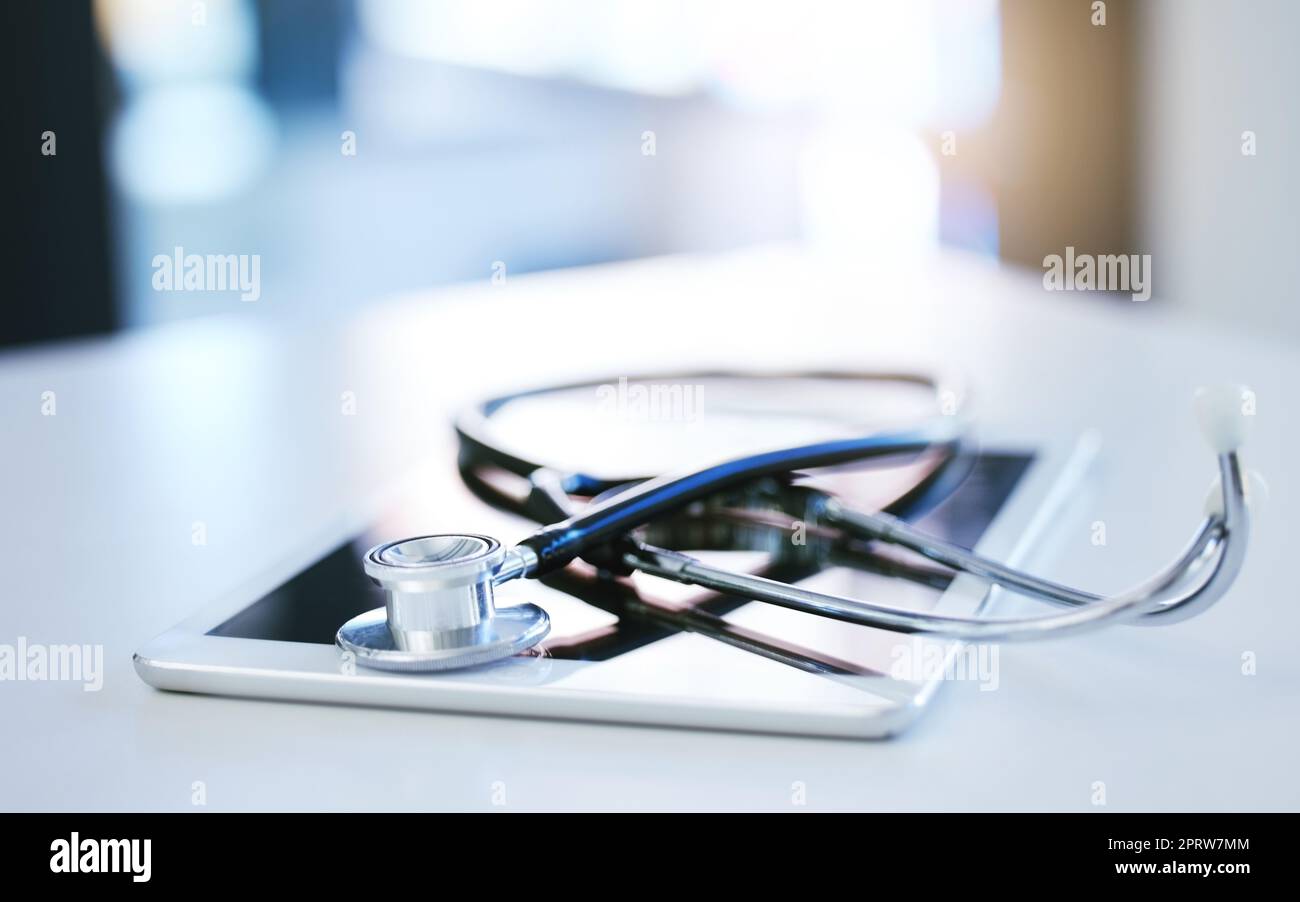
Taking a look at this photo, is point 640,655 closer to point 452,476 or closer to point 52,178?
point 452,476

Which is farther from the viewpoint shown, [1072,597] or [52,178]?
[52,178]

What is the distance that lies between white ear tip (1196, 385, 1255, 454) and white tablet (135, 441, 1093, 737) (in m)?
0.12

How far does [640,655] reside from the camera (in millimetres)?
487

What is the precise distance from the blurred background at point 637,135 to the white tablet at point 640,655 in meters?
3.16

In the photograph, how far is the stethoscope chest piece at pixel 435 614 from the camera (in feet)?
1.52

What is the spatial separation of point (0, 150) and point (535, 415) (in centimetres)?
98

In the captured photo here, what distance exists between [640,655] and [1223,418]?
0.23 meters

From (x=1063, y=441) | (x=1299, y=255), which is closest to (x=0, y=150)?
(x=1063, y=441)

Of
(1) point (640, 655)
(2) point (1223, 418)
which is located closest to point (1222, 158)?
(2) point (1223, 418)

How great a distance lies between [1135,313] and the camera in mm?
1857

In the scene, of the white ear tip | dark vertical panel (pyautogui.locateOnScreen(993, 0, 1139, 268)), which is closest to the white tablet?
the white ear tip

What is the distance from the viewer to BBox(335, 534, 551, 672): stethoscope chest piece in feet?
1.52
